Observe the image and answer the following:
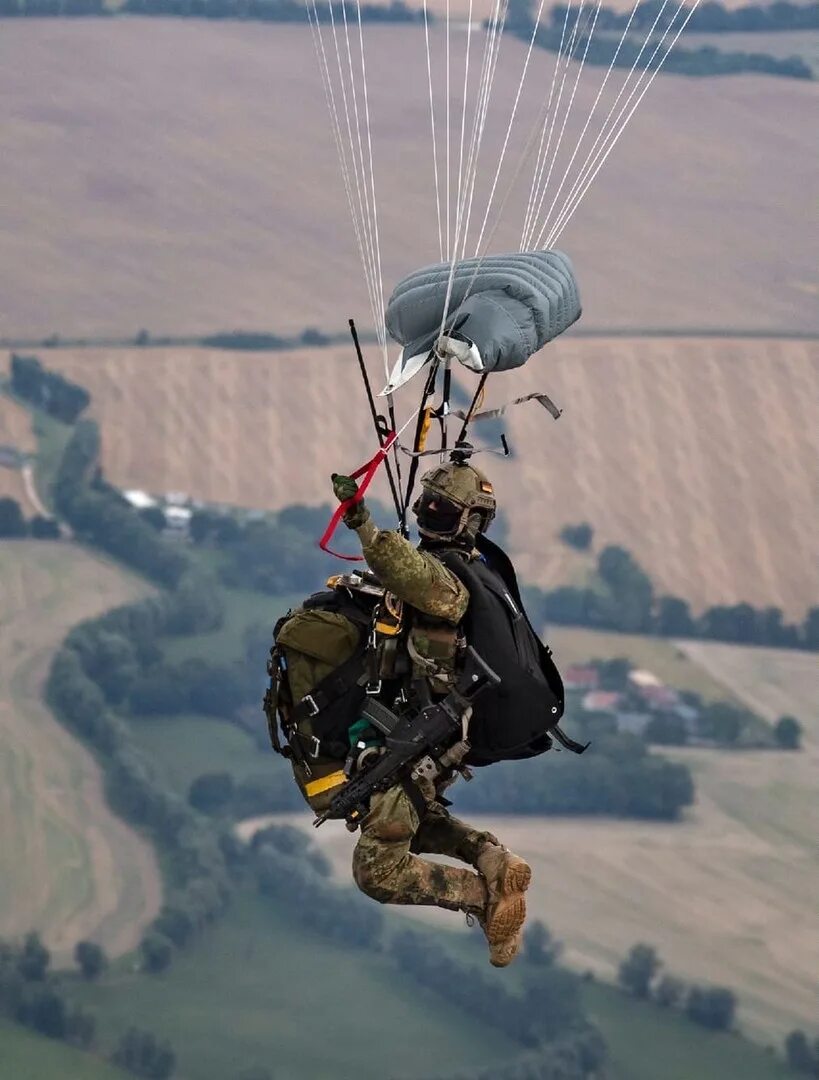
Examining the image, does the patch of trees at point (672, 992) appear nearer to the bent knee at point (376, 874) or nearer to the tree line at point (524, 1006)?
the tree line at point (524, 1006)

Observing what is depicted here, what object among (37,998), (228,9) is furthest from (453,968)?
(228,9)

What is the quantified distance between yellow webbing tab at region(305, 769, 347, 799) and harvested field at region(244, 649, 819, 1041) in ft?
378

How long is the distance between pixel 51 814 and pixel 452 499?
117 m

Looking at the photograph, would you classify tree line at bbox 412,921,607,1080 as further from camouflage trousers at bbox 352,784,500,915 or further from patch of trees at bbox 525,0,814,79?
camouflage trousers at bbox 352,784,500,915

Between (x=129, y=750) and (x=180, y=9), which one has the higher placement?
(x=180, y=9)

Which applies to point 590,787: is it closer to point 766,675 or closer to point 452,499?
point 766,675

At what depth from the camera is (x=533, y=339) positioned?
1656cm

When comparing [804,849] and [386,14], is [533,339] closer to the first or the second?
[804,849]

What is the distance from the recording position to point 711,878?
139000 millimetres

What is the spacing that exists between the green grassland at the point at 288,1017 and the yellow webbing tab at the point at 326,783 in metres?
A: 110

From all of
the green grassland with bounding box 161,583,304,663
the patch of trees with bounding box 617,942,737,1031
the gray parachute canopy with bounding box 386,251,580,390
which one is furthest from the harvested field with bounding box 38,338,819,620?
the gray parachute canopy with bounding box 386,251,580,390

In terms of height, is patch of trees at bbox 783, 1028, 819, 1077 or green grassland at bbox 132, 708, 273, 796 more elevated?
green grassland at bbox 132, 708, 273, 796

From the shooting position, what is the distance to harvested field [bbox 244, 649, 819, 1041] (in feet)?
438

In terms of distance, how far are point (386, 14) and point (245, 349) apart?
34881mm
